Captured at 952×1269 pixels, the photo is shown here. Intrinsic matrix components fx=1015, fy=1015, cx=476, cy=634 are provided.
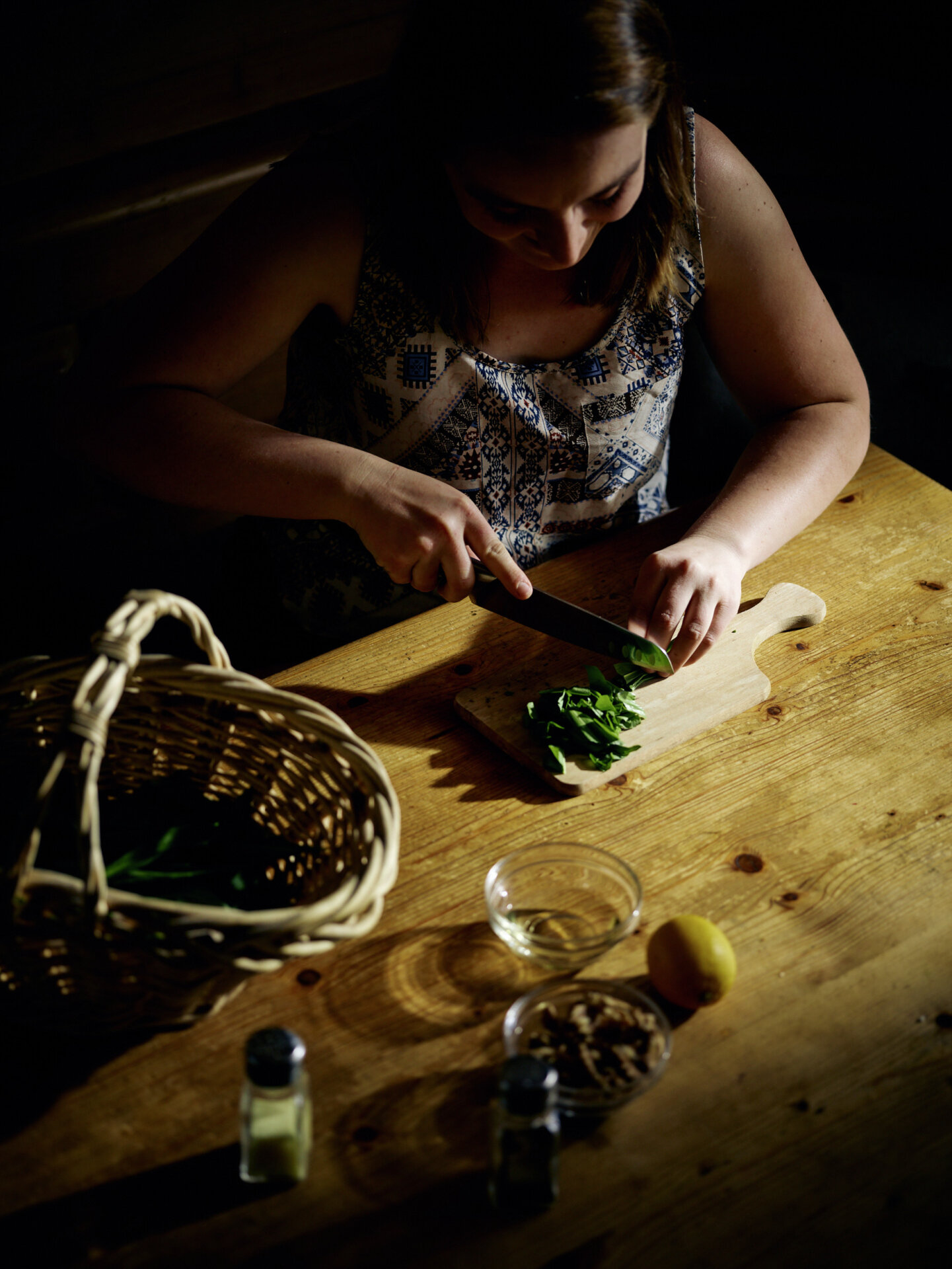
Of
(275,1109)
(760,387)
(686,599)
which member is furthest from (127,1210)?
(760,387)

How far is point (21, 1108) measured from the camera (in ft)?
2.85

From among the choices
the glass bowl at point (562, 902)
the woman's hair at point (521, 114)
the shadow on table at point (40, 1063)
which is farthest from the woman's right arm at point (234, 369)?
the shadow on table at point (40, 1063)

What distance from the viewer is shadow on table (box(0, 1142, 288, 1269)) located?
0.78m

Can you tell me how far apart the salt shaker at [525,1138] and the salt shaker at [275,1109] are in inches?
6.0

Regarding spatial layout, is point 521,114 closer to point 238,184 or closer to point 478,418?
point 478,418

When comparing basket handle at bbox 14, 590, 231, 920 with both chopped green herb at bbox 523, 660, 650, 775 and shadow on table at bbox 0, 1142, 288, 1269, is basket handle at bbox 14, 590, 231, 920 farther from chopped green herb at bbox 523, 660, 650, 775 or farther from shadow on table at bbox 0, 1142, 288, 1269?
chopped green herb at bbox 523, 660, 650, 775

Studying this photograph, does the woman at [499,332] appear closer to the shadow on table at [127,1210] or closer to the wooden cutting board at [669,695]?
the wooden cutting board at [669,695]

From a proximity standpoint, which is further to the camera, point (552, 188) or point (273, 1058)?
point (552, 188)

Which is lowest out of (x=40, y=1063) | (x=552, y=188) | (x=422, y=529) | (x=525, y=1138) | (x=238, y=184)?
(x=40, y=1063)

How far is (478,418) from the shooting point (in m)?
1.55

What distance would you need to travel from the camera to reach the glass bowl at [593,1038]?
2.77ft

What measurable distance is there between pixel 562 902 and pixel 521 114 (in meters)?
0.85

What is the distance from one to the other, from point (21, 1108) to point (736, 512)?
3.73 ft

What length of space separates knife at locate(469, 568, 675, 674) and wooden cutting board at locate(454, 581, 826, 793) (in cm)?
4
